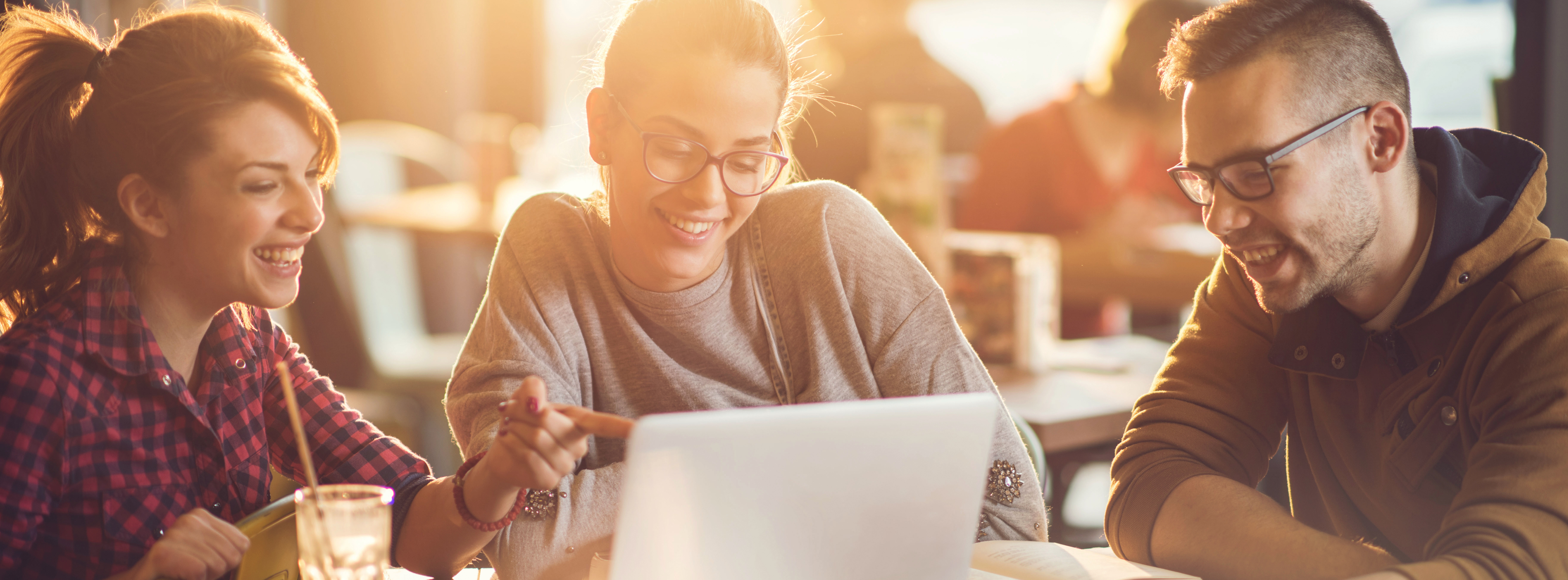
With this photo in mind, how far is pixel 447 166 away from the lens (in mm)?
5758

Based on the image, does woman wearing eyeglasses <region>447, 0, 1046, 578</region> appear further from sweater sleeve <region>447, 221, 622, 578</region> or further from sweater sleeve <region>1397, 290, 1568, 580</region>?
sweater sleeve <region>1397, 290, 1568, 580</region>

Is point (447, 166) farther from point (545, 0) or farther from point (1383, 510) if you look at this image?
point (1383, 510)

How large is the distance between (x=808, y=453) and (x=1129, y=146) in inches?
125

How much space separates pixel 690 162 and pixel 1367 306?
2.71ft

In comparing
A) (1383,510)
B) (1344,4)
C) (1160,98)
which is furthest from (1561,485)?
(1160,98)

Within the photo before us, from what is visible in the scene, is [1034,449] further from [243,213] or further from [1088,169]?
[1088,169]

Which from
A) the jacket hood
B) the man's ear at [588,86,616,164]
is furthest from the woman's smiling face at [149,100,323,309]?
the jacket hood

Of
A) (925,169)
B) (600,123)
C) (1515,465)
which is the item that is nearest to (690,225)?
(600,123)

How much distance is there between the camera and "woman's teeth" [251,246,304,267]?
1237 mm

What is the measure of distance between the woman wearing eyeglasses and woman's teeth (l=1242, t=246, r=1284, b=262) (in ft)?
1.15

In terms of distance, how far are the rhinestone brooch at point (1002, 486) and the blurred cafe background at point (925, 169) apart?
0.90ft

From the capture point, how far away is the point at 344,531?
3.00ft

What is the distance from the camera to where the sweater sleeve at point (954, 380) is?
1416mm

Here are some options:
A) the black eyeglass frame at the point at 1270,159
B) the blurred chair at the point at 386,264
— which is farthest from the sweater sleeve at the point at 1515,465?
the blurred chair at the point at 386,264
